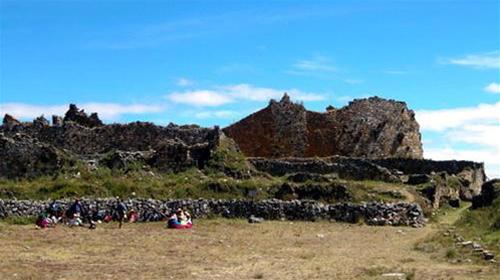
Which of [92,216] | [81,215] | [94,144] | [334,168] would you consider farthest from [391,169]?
[81,215]

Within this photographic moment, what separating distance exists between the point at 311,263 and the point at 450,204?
22781mm

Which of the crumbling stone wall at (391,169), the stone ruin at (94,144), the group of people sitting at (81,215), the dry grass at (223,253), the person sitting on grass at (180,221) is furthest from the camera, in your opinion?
the crumbling stone wall at (391,169)

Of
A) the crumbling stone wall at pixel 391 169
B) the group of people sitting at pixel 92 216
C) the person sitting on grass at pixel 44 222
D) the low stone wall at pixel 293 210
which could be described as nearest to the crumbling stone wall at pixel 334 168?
the crumbling stone wall at pixel 391 169

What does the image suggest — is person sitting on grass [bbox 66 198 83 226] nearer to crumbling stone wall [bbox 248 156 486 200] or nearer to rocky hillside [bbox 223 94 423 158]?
crumbling stone wall [bbox 248 156 486 200]

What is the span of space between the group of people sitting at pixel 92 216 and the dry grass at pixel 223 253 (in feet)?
1.86

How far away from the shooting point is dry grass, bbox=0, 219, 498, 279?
54.5ft

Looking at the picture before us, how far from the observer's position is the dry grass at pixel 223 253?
1662cm

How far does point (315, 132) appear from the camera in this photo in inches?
2069

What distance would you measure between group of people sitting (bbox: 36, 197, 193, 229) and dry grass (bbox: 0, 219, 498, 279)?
566 millimetres

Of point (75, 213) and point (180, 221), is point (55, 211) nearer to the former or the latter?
point (75, 213)

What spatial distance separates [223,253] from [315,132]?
32.6m

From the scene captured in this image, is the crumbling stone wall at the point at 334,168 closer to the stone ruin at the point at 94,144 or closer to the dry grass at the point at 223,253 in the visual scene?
the stone ruin at the point at 94,144

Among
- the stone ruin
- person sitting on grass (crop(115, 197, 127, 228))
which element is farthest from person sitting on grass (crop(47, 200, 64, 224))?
the stone ruin

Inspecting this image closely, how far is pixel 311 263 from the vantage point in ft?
61.0
